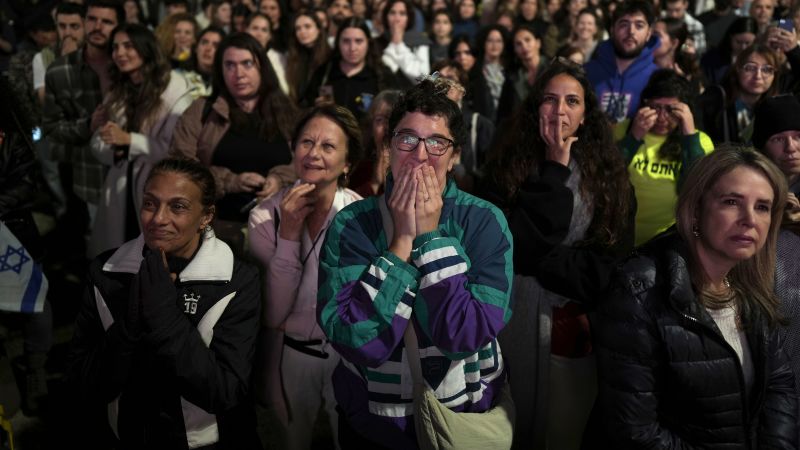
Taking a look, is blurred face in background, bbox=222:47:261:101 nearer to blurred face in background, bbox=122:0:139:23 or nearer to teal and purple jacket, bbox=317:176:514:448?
teal and purple jacket, bbox=317:176:514:448

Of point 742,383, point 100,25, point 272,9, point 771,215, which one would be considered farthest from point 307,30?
point 742,383

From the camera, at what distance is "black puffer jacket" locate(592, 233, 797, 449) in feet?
7.64

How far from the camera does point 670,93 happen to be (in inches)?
154

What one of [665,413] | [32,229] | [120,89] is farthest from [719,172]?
[120,89]

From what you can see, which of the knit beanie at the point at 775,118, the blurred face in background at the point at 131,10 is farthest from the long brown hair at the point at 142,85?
the blurred face in background at the point at 131,10

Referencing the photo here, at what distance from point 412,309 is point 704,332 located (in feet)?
3.20

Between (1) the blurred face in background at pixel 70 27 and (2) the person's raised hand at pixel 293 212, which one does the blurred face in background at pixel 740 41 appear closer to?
(2) the person's raised hand at pixel 293 212

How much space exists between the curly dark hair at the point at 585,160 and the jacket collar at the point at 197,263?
118 cm

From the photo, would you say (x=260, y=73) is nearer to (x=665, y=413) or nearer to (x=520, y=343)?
(x=520, y=343)

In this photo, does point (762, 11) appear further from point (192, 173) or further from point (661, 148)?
point (192, 173)

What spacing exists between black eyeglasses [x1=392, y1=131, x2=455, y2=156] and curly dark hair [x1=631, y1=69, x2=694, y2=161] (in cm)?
202

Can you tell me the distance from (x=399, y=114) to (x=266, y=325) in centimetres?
116

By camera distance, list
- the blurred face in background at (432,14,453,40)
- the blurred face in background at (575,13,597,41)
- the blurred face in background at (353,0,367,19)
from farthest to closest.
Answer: the blurred face in background at (353,0,367,19)
the blurred face in background at (432,14,453,40)
the blurred face in background at (575,13,597,41)

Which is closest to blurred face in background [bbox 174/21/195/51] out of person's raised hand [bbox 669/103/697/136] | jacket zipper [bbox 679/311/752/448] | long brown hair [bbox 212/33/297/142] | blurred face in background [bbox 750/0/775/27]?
long brown hair [bbox 212/33/297/142]
